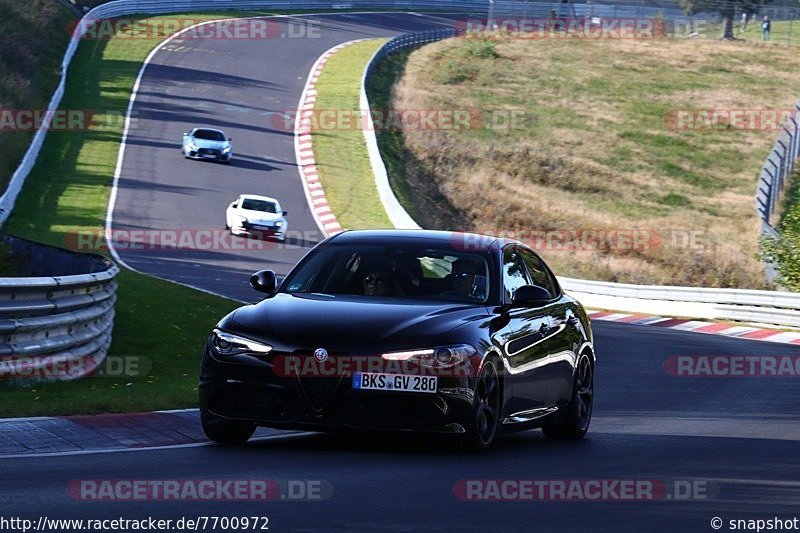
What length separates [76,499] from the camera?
24.0 feet

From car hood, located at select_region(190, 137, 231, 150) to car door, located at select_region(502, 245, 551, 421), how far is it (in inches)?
1431

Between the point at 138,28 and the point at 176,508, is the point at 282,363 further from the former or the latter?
the point at 138,28

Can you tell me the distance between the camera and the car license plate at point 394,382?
896 centimetres

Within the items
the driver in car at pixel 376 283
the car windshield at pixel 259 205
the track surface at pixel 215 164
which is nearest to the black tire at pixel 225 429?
the driver in car at pixel 376 283

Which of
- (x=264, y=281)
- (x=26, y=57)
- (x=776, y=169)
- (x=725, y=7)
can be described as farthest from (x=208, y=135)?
(x=725, y=7)

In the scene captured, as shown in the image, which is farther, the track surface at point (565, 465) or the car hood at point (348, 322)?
the car hood at point (348, 322)

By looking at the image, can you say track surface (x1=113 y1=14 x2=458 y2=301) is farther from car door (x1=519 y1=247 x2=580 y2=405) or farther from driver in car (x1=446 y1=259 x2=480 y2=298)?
driver in car (x1=446 y1=259 x2=480 y2=298)

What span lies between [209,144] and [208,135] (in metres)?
0.56

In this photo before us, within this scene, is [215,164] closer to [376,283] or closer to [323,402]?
[376,283]

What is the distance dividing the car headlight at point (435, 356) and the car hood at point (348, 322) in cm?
5

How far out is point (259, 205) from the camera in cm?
A: 3744

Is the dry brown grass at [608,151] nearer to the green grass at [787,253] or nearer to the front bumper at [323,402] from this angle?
the green grass at [787,253]

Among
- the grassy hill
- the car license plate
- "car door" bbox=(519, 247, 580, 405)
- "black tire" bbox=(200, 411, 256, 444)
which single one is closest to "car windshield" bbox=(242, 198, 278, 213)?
the grassy hill

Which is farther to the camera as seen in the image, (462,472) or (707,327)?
(707,327)
